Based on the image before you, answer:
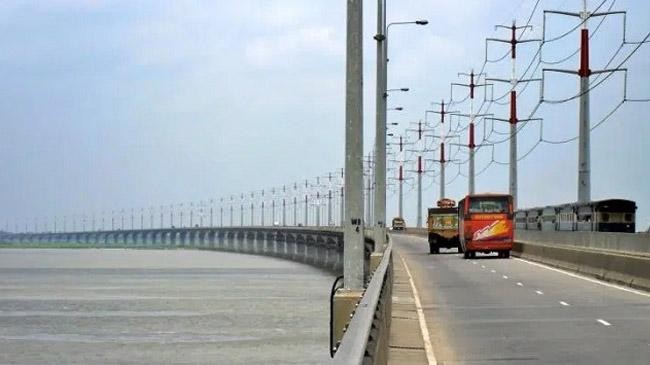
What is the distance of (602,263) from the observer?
42.2 meters

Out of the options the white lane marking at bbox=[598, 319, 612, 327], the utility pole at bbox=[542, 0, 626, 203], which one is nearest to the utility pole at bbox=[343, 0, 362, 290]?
the white lane marking at bbox=[598, 319, 612, 327]

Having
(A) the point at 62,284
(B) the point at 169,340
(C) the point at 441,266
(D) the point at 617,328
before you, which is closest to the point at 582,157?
(C) the point at 441,266

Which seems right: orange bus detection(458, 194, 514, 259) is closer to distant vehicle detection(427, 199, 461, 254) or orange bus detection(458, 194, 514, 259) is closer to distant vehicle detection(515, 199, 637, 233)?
distant vehicle detection(515, 199, 637, 233)

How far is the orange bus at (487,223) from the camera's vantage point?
6338cm

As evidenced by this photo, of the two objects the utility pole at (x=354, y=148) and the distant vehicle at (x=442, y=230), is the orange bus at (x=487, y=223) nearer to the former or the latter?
the distant vehicle at (x=442, y=230)

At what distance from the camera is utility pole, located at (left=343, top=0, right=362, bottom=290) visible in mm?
17625

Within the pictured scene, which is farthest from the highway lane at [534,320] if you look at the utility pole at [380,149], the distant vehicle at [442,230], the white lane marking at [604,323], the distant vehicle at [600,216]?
the distant vehicle at [442,230]

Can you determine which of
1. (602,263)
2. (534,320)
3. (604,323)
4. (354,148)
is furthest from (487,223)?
(354,148)

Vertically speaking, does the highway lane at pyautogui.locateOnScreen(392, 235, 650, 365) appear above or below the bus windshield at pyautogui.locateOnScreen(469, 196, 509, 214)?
below

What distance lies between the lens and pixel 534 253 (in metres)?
60.8

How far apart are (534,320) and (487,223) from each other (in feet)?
126

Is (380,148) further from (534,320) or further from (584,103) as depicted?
(534,320)

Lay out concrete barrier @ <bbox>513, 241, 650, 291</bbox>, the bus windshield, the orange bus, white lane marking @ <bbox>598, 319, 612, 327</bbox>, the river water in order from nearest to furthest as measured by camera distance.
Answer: white lane marking @ <bbox>598, 319, 612, 327</bbox> < concrete barrier @ <bbox>513, 241, 650, 291</bbox> < the river water < the orange bus < the bus windshield

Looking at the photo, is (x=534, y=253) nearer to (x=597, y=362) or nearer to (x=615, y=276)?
(x=615, y=276)
